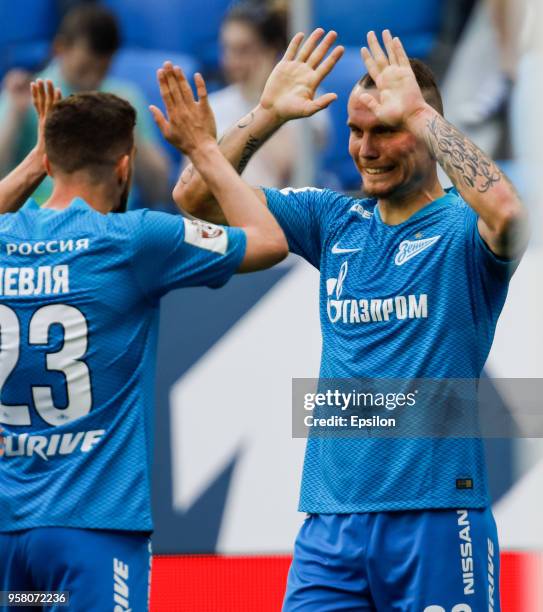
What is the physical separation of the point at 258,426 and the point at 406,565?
2.37 metres

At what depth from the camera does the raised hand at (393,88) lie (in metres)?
3.81

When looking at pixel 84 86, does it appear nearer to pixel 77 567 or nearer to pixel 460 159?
pixel 460 159

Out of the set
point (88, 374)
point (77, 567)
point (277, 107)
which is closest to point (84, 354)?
point (88, 374)

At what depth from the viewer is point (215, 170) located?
366 centimetres

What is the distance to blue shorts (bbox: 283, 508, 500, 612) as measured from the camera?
367 centimetres

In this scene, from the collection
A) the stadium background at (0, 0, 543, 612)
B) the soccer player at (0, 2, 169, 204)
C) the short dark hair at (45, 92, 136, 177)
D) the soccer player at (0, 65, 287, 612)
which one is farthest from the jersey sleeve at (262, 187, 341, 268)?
the soccer player at (0, 2, 169, 204)

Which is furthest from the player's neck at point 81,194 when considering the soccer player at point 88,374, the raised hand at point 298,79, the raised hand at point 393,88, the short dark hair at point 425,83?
the short dark hair at point 425,83

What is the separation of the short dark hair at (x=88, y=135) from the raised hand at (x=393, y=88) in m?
0.76

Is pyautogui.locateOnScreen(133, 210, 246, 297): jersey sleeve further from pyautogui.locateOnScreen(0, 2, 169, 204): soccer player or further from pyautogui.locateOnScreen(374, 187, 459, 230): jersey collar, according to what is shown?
pyautogui.locateOnScreen(0, 2, 169, 204): soccer player

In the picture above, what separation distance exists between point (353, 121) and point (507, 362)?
7.35ft

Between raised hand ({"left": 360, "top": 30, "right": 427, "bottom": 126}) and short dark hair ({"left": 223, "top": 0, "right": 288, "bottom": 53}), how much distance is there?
111 inches

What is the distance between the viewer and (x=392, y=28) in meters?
6.87

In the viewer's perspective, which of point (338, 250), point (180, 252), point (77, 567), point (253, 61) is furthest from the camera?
point (253, 61)

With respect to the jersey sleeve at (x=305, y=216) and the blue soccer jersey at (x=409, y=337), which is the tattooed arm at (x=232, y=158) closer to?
the jersey sleeve at (x=305, y=216)
